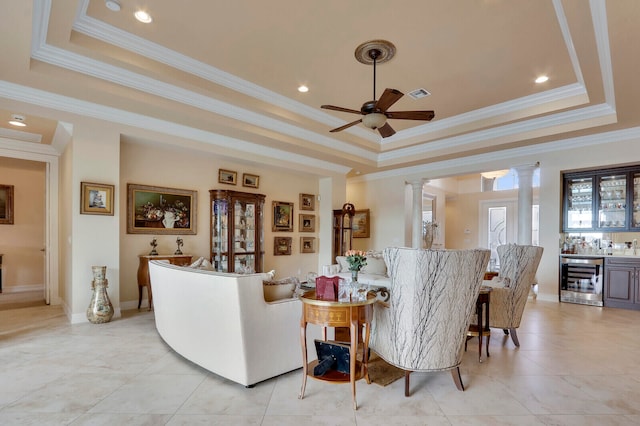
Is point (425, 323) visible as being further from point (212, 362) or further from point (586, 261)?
point (586, 261)

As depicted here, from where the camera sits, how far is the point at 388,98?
3143mm

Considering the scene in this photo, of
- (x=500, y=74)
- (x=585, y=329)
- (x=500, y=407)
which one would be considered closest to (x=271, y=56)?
(x=500, y=74)

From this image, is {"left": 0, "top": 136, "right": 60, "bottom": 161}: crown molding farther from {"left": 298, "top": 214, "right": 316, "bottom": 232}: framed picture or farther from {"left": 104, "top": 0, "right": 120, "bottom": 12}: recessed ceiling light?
{"left": 298, "top": 214, "right": 316, "bottom": 232}: framed picture

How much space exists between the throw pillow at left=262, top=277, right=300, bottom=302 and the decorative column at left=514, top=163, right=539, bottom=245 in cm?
512

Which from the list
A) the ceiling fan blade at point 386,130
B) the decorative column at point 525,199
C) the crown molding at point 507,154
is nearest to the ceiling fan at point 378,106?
the ceiling fan blade at point 386,130

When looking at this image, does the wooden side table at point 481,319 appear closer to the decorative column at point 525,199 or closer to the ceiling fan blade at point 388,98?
the ceiling fan blade at point 388,98

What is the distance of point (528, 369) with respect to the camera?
2.84 meters

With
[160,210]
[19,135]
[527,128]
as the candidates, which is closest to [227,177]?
[160,210]

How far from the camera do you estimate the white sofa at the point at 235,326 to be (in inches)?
93.1

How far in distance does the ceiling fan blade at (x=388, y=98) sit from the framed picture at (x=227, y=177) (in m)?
3.56

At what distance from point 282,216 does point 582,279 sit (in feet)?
18.5

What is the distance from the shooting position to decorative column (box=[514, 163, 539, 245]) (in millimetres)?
5980

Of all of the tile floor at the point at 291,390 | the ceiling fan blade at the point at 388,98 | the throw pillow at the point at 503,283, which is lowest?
the tile floor at the point at 291,390

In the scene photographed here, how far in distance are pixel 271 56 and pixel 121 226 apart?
3333 millimetres
